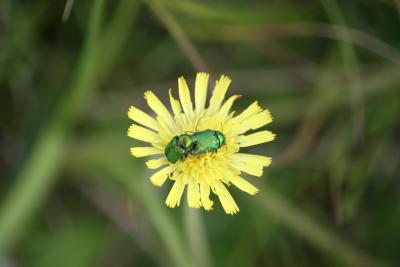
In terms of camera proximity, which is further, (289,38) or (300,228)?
(289,38)

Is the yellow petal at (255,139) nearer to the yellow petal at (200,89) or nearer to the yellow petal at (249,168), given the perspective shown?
the yellow petal at (249,168)

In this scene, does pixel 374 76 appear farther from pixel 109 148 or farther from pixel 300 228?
pixel 109 148

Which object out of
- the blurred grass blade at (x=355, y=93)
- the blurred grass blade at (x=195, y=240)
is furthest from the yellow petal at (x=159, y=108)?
the blurred grass blade at (x=355, y=93)

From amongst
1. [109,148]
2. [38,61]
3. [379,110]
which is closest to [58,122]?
[109,148]

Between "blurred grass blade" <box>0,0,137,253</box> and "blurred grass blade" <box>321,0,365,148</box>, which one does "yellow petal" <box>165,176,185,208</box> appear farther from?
"blurred grass blade" <box>321,0,365,148</box>

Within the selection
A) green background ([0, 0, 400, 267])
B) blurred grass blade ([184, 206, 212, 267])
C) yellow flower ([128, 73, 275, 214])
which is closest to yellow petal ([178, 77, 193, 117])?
yellow flower ([128, 73, 275, 214])

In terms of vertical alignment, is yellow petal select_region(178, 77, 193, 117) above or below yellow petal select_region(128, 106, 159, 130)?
above
